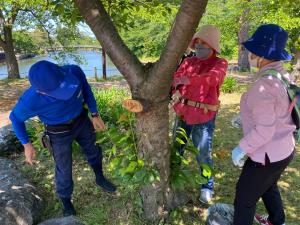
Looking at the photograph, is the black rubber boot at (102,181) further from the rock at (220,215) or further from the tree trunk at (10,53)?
the tree trunk at (10,53)

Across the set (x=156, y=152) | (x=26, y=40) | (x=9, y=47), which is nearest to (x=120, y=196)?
(x=156, y=152)

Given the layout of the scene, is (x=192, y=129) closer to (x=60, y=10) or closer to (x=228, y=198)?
(x=228, y=198)

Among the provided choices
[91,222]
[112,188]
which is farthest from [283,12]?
[91,222]

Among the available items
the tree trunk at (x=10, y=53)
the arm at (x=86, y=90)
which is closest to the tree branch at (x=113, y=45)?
the arm at (x=86, y=90)

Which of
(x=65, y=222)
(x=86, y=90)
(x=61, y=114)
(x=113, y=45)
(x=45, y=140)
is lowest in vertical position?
(x=65, y=222)

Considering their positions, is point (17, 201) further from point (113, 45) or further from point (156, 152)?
point (113, 45)

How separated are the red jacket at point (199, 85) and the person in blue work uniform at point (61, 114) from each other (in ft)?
2.97

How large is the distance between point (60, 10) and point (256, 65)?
209 cm

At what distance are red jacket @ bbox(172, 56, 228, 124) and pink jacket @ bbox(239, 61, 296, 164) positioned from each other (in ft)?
2.33

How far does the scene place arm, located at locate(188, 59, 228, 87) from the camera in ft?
9.59

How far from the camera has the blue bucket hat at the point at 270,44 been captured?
7.19 ft

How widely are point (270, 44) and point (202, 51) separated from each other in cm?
89

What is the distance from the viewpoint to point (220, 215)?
294 centimetres

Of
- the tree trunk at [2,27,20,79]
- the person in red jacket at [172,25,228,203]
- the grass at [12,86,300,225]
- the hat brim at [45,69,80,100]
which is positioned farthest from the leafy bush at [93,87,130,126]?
the tree trunk at [2,27,20,79]
